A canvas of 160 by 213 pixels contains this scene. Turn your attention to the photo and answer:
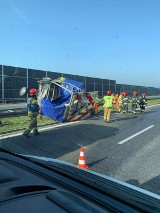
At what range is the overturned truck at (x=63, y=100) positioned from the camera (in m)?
17.3

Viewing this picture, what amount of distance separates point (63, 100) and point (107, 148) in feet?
27.6

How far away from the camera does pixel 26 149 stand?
10.1m

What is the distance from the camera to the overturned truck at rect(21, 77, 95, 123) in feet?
56.9

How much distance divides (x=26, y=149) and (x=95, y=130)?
16.7ft

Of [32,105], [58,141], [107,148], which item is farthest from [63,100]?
[107,148]

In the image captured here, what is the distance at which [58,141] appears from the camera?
457 inches

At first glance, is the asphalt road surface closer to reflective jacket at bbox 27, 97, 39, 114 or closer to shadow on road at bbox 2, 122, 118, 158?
shadow on road at bbox 2, 122, 118, 158

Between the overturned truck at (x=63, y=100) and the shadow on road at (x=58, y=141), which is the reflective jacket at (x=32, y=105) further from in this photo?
the overturned truck at (x=63, y=100)

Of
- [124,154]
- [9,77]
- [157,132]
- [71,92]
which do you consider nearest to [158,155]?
[124,154]

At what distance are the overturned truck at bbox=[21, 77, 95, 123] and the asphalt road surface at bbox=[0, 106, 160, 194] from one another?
2141 mm

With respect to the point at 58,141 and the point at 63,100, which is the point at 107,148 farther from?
the point at 63,100

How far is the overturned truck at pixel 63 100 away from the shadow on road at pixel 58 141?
2.09m

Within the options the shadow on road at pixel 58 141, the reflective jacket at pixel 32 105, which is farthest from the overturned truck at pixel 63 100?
the reflective jacket at pixel 32 105

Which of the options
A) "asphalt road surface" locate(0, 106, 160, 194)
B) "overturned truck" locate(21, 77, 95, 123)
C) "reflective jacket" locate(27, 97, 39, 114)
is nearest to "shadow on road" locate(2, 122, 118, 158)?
"asphalt road surface" locate(0, 106, 160, 194)
